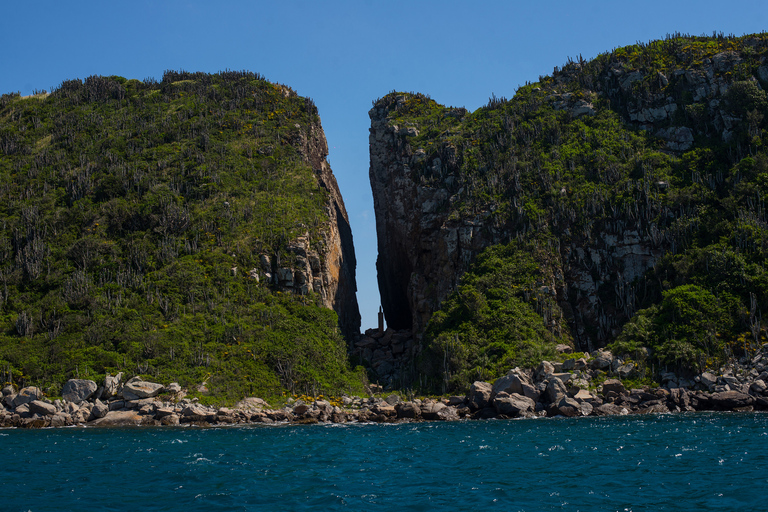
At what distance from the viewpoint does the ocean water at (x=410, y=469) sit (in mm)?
19203

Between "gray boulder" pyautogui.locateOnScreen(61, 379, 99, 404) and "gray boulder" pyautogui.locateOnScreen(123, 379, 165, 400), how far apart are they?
9.22 feet

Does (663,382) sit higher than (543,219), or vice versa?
(543,219)

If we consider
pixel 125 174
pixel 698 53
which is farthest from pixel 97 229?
pixel 698 53

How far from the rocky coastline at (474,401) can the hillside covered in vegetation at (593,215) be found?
3353 mm

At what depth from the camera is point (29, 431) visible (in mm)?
43500

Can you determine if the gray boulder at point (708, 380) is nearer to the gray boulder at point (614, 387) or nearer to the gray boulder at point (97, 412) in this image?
the gray boulder at point (614, 387)

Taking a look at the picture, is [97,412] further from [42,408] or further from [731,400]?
[731,400]

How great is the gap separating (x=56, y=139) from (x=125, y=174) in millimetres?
19083

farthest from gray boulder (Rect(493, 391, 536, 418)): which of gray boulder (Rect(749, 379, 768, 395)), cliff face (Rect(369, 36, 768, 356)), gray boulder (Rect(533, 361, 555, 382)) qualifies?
cliff face (Rect(369, 36, 768, 356))

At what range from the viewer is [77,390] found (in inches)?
2023

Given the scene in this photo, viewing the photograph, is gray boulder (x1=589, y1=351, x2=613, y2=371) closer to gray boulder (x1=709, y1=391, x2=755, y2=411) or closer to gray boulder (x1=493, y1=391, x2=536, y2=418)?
gray boulder (x1=493, y1=391, x2=536, y2=418)

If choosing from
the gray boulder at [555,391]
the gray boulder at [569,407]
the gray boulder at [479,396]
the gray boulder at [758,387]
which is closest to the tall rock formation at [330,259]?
the gray boulder at [479,396]

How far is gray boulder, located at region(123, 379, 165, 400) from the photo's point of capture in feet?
170

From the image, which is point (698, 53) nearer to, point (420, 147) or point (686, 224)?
point (686, 224)
